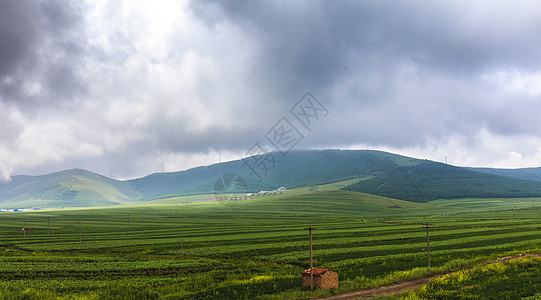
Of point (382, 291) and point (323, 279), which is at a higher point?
point (323, 279)

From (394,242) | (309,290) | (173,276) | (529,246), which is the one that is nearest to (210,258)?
(173,276)

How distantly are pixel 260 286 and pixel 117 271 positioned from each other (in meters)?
21.6

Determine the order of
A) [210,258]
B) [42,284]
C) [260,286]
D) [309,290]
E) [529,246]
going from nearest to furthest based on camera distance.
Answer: [309,290] < [260,286] < [42,284] < [529,246] < [210,258]

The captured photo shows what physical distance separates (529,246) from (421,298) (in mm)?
37668

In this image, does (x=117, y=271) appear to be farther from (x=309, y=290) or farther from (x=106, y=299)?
(x=309, y=290)

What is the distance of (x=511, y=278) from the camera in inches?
1196

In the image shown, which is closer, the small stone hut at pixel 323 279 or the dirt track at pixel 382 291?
the dirt track at pixel 382 291

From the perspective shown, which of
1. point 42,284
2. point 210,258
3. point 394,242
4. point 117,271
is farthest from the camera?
point 394,242

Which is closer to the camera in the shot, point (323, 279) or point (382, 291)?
point (382, 291)

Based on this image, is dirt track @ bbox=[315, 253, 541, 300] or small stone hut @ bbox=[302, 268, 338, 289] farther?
small stone hut @ bbox=[302, 268, 338, 289]

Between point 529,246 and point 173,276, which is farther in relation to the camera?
point 529,246

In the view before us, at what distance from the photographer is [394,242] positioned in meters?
65.8

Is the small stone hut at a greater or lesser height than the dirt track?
greater

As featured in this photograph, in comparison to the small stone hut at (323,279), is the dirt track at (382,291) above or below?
below
